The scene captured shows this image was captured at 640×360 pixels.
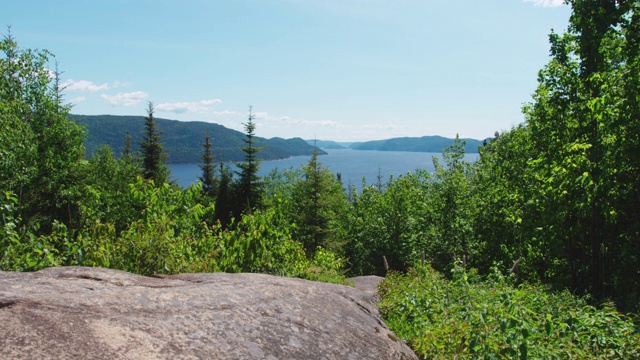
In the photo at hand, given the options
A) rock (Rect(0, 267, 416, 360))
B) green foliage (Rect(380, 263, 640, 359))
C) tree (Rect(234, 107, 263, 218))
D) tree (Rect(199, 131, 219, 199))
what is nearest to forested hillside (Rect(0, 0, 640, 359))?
green foliage (Rect(380, 263, 640, 359))

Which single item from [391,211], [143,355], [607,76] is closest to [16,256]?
[143,355]

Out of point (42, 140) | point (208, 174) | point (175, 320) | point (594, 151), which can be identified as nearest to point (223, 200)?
point (208, 174)

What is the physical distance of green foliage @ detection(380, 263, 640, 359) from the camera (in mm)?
4543

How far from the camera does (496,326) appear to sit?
5.15 meters

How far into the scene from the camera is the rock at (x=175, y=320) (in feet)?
10.1

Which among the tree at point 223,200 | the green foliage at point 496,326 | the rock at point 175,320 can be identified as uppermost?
the rock at point 175,320

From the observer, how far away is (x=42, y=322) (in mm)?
3180

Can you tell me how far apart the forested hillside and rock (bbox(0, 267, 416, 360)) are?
1.48m

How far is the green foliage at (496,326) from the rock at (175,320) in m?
0.70

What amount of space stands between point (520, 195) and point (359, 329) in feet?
55.6

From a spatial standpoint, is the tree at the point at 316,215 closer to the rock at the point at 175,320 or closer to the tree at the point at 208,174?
the rock at the point at 175,320

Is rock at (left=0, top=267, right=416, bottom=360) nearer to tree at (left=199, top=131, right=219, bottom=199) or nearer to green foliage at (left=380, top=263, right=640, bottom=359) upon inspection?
green foliage at (left=380, top=263, right=640, bottom=359)

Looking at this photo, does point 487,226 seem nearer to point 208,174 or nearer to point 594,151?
point 594,151

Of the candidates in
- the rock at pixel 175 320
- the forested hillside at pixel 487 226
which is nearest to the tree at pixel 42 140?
the forested hillside at pixel 487 226
